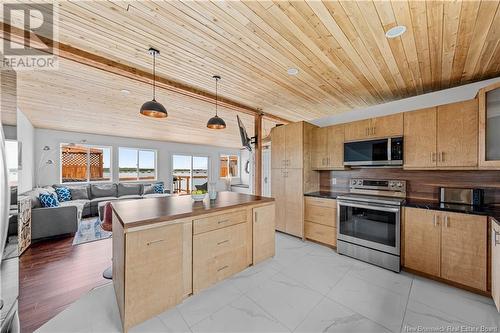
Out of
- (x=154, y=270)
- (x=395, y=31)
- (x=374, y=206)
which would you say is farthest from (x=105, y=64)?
(x=374, y=206)

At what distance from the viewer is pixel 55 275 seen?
7.76 feet

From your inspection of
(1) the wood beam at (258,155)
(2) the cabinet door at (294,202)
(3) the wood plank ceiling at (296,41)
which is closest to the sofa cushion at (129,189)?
(3) the wood plank ceiling at (296,41)

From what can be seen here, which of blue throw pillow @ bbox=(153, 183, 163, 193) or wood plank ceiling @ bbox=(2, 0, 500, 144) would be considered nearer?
wood plank ceiling @ bbox=(2, 0, 500, 144)

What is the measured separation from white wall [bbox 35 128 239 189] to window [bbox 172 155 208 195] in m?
0.22

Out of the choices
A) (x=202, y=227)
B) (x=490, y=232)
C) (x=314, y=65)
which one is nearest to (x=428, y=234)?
(x=490, y=232)

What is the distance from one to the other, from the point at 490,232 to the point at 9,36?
16.5 feet

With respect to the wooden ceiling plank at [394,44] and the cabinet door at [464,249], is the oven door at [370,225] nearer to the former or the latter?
the cabinet door at [464,249]

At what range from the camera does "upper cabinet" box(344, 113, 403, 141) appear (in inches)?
109

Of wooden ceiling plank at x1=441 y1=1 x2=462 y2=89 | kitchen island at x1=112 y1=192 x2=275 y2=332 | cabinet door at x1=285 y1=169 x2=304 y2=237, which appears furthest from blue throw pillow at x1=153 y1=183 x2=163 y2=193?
wooden ceiling plank at x1=441 y1=1 x2=462 y2=89

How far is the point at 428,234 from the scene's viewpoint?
2289 mm

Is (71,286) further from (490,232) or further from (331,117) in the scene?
(331,117)

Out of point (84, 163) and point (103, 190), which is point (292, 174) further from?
point (84, 163)

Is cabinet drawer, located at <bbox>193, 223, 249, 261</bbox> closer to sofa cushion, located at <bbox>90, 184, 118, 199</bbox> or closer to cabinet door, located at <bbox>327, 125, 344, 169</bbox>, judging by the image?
cabinet door, located at <bbox>327, 125, 344, 169</bbox>

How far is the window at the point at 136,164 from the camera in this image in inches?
264
